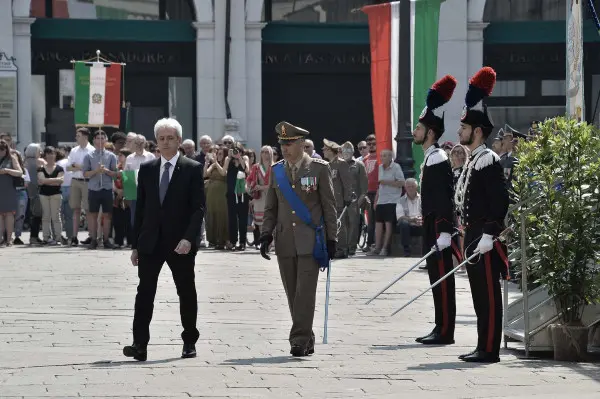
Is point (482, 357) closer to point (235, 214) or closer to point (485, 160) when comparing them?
point (485, 160)

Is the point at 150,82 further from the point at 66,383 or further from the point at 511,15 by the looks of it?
the point at 66,383

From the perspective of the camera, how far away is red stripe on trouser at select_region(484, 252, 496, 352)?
1016 centimetres

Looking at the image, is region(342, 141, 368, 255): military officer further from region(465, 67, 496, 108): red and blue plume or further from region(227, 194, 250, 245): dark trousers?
region(465, 67, 496, 108): red and blue plume

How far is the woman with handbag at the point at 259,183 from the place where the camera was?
854 inches

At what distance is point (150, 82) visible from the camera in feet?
101

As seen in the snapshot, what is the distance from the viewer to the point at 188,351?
33.6 feet

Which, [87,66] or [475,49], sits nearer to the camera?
[87,66]

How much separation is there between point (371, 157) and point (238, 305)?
29.4 feet

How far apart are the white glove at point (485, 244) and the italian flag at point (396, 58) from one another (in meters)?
10.9

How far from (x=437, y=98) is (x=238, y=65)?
1856 cm

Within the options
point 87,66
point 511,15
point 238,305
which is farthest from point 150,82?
point 238,305

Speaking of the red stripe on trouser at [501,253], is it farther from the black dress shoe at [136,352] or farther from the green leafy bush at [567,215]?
the black dress shoe at [136,352]

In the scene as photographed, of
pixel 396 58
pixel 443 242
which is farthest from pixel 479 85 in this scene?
pixel 396 58

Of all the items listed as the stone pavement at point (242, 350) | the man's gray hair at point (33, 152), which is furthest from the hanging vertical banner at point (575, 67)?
the man's gray hair at point (33, 152)
